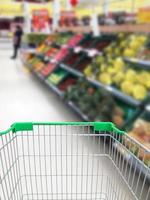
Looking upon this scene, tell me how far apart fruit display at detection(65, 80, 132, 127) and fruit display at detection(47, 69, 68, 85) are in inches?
58.9

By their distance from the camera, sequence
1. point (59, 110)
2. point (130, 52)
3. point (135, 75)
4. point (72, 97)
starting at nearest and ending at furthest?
point (135, 75), point (130, 52), point (72, 97), point (59, 110)

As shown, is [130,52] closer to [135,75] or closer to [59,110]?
[135,75]

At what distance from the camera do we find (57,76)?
6.35 metres

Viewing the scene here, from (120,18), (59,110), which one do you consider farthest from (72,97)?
(120,18)

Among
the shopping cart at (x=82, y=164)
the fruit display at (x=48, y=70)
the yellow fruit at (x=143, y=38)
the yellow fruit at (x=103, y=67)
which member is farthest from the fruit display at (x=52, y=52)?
the shopping cart at (x=82, y=164)

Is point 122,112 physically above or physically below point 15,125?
below

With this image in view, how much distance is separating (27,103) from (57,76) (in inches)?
42.9

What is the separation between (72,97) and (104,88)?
0.80 meters

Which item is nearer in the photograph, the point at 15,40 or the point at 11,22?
the point at 15,40

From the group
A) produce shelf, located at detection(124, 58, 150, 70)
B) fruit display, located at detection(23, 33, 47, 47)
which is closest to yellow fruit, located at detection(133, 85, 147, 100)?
produce shelf, located at detection(124, 58, 150, 70)

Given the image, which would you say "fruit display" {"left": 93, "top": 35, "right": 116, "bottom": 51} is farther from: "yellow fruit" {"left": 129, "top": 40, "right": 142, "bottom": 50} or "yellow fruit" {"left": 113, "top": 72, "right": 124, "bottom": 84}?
"yellow fruit" {"left": 113, "top": 72, "right": 124, "bottom": 84}

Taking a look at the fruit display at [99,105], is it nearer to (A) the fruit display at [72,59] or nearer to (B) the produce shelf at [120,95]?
(B) the produce shelf at [120,95]

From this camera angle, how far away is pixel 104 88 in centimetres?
401

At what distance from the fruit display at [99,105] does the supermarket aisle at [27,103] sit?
46cm
